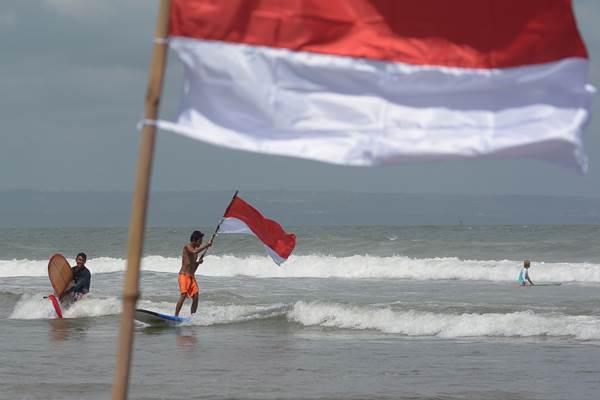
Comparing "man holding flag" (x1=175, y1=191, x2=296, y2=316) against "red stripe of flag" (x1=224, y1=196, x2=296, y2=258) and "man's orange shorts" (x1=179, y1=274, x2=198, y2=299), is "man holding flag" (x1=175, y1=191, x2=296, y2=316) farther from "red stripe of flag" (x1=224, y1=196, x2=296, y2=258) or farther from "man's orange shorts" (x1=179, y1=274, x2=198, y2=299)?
"man's orange shorts" (x1=179, y1=274, x2=198, y2=299)

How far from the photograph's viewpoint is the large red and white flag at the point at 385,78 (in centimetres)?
411

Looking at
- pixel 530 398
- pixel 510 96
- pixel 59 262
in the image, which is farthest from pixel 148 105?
pixel 59 262

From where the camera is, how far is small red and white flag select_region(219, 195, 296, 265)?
14992mm

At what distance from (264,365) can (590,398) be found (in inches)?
161

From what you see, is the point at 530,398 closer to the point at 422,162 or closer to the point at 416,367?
the point at 416,367

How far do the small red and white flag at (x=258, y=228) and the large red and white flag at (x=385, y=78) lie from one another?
1061 cm

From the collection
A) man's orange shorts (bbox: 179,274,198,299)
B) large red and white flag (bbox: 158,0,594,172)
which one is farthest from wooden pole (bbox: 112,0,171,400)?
man's orange shorts (bbox: 179,274,198,299)

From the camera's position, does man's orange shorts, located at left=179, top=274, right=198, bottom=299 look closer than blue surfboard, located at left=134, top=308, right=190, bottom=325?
No

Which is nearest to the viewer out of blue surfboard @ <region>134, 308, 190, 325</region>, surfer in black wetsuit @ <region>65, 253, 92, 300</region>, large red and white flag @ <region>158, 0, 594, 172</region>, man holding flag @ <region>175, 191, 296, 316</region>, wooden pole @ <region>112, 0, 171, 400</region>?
wooden pole @ <region>112, 0, 171, 400</region>

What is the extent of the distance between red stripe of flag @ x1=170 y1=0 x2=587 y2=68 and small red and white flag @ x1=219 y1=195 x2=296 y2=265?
10.6 m

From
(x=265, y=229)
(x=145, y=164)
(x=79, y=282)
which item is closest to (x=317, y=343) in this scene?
(x=265, y=229)

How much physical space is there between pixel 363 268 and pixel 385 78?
38256 mm

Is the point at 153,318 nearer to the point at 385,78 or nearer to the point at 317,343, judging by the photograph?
the point at 317,343

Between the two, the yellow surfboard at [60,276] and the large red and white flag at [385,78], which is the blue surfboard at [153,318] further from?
the large red and white flag at [385,78]
